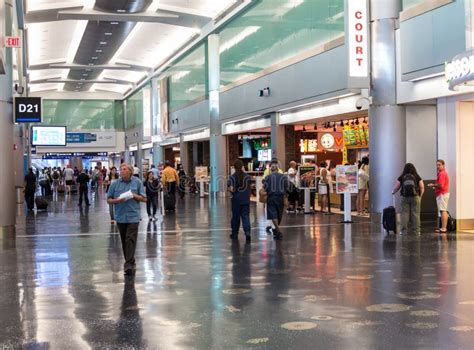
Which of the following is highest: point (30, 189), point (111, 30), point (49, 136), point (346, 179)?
point (111, 30)

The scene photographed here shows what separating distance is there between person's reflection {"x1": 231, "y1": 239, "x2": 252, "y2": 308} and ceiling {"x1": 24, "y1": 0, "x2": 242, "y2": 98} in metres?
18.9

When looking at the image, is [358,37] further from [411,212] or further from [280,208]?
[280,208]

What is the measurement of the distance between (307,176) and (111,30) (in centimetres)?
1740

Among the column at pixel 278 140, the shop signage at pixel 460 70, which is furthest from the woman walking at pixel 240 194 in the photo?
the column at pixel 278 140

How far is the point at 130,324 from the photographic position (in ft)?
22.6

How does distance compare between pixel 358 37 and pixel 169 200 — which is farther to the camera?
pixel 169 200

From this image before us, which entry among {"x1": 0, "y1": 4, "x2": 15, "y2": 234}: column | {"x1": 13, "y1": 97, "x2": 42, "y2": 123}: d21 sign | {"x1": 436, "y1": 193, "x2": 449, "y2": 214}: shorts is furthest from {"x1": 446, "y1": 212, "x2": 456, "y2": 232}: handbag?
{"x1": 13, "y1": 97, "x2": 42, "y2": 123}: d21 sign

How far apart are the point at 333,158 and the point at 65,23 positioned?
53.5 ft

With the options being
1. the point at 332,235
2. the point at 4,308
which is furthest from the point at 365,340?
the point at 332,235

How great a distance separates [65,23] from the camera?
35.7m

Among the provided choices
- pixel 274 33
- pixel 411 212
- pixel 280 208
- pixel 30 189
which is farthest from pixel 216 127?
pixel 411 212

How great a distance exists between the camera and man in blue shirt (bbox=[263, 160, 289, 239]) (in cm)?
1485

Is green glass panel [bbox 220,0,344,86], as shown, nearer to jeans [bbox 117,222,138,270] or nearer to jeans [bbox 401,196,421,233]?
jeans [bbox 401,196,421,233]

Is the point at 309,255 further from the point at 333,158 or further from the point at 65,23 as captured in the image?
the point at 65,23
